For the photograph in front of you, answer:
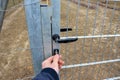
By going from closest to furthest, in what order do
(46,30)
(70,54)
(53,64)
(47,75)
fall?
1. (47,75)
2. (53,64)
3. (46,30)
4. (70,54)

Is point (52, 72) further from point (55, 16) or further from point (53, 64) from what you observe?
point (55, 16)

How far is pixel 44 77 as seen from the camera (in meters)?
1.14

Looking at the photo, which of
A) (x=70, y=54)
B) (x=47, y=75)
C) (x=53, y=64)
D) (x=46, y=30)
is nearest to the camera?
(x=47, y=75)

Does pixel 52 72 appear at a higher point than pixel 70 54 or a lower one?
higher

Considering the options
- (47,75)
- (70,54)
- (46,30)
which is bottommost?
(70,54)

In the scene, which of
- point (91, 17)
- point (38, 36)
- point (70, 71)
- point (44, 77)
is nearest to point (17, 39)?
point (70, 71)

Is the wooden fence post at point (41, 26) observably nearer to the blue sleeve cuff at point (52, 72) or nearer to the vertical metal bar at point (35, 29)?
the vertical metal bar at point (35, 29)

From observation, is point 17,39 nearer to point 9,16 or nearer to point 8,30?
point 8,30

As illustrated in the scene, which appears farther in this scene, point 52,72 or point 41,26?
point 41,26

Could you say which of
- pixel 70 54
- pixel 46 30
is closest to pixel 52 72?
pixel 46 30

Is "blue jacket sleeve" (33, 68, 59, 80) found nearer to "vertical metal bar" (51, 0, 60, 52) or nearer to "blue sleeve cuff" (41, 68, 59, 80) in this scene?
"blue sleeve cuff" (41, 68, 59, 80)

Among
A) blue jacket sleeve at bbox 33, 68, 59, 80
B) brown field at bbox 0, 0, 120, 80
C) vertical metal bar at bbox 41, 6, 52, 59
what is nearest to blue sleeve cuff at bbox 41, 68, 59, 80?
blue jacket sleeve at bbox 33, 68, 59, 80

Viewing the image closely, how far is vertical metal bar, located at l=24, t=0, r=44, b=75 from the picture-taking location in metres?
1.27

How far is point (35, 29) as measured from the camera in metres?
1.37
